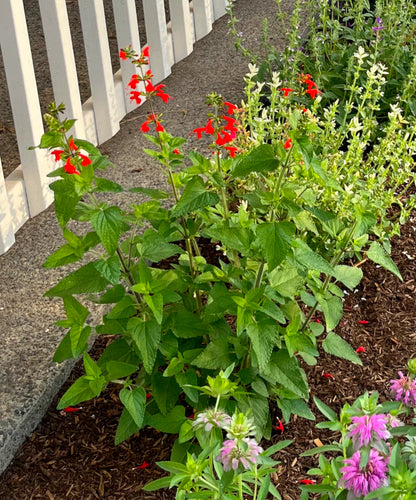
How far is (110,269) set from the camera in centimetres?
233

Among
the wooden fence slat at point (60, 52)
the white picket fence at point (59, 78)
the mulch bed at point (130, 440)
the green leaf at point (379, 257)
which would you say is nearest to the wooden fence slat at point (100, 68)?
the white picket fence at point (59, 78)

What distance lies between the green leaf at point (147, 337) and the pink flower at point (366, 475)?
2.80 feet

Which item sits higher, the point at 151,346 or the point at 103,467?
the point at 151,346

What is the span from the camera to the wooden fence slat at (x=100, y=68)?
12.9ft

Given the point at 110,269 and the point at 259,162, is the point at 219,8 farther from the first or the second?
the point at 110,269

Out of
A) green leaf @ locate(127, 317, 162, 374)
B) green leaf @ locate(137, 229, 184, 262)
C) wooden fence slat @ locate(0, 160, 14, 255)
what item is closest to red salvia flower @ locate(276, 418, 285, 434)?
green leaf @ locate(127, 317, 162, 374)

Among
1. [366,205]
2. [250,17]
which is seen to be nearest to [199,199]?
[366,205]

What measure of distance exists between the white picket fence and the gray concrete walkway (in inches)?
4.1

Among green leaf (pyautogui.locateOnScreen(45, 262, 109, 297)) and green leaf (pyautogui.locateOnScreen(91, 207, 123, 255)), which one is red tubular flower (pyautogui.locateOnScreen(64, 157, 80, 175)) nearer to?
green leaf (pyautogui.locateOnScreen(91, 207, 123, 255))

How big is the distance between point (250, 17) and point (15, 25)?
2316mm

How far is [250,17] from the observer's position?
5355 millimetres

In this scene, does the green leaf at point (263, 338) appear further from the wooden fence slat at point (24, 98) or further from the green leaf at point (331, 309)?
the wooden fence slat at point (24, 98)

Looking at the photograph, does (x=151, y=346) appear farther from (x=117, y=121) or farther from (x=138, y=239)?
(x=117, y=121)

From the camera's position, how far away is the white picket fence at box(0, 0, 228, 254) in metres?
3.47
